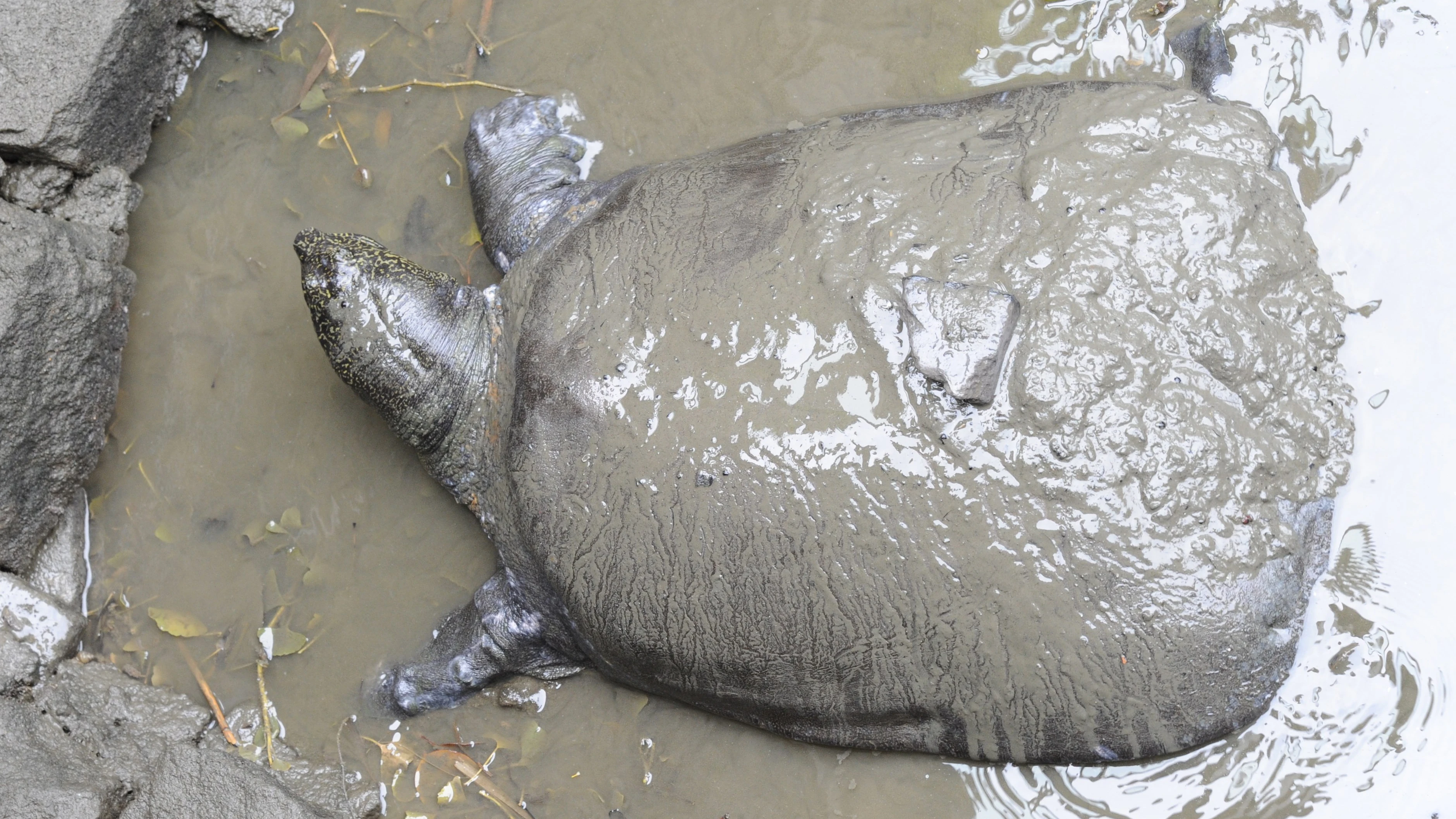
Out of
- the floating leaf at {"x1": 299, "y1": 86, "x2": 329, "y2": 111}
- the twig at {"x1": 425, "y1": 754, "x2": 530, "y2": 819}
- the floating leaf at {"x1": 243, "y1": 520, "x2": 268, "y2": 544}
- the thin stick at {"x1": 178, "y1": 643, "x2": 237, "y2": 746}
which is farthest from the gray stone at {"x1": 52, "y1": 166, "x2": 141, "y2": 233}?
the twig at {"x1": 425, "y1": 754, "x2": 530, "y2": 819}

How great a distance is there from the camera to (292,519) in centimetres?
394

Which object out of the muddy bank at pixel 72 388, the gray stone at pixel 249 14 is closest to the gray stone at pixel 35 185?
the muddy bank at pixel 72 388

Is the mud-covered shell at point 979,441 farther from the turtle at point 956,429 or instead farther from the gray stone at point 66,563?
the gray stone at point 66,563

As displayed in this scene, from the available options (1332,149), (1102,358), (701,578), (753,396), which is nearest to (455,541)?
(701,578)

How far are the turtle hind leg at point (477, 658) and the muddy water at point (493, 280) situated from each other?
9cm

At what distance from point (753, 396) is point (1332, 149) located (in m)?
2.34

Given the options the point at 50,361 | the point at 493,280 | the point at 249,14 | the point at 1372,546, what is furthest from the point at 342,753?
the point at 1372,546

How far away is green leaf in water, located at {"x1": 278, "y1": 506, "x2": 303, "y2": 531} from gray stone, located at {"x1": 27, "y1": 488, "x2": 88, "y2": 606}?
83 cm

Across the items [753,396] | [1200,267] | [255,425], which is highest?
[1200,267]

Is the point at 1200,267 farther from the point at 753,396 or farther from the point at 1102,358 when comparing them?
the point at 753,396

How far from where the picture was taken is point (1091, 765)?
10.8 ft

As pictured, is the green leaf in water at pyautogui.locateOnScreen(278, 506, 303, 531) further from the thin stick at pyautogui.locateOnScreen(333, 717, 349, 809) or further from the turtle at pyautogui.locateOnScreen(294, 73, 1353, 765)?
the turtle at pyautogui.locateOnScreen(294, 73, 1353, 765)

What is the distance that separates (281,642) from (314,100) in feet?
7.42

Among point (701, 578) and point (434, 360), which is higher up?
point (434, 360)
